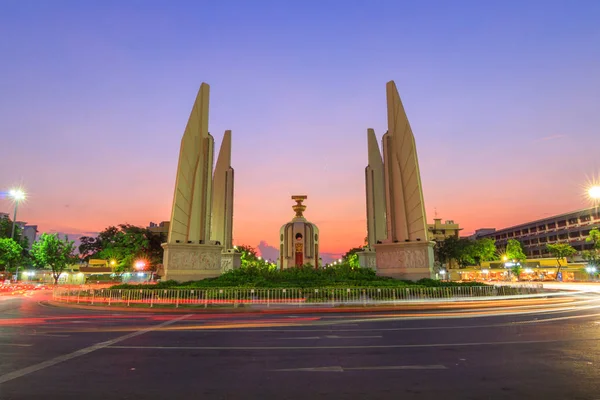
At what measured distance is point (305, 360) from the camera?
783 cm

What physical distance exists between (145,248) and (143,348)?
48.6 metres

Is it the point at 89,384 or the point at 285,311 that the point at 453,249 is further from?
the point at 89,384

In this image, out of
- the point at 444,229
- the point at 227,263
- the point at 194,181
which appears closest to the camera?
the point at 194,181

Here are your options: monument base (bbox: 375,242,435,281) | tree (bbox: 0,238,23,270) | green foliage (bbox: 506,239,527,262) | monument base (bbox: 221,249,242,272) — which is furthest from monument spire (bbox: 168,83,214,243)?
green foliage (bbox: 506,239,527,262)

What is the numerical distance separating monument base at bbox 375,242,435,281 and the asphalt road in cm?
1568

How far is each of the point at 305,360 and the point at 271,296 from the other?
50.0 ft

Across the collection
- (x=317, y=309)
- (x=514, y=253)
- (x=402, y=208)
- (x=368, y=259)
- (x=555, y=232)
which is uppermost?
(x=555, y=232)

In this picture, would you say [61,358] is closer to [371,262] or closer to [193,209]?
[193,209]

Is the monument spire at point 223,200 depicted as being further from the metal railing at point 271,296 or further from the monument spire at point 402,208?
the metal railing at point 271,296

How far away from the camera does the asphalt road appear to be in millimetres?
5891

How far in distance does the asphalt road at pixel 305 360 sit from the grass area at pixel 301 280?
457 inches

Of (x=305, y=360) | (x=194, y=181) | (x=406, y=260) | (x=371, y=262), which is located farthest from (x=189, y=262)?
(x=305, y=360)

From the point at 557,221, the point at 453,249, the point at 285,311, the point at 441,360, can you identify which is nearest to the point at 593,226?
the point at 557,221

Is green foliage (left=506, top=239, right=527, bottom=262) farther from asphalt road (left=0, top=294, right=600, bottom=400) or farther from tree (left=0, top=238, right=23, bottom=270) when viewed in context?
tree (left=0, top=238, right=23, bottom=270)
